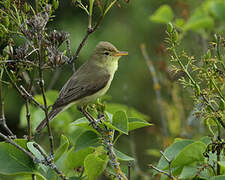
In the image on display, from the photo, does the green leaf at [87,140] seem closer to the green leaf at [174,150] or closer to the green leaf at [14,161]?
the green leaf at [14,161]

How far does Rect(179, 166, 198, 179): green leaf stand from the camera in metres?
1.58

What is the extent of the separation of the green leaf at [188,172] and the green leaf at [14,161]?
64 cm

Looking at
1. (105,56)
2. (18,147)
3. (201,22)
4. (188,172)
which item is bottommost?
(188,172)

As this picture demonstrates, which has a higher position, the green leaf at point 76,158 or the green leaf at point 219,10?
the green leaf at point 219,10

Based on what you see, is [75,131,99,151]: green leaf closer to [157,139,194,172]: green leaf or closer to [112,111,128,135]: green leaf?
[112,111,128,135]: green leaf

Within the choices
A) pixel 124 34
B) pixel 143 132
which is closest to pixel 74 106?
pixel 124 34

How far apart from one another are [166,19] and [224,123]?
1.31m

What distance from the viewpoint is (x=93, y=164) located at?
1.74 metres

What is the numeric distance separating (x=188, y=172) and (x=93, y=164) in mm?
399

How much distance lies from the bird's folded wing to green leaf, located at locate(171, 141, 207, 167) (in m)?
1.87

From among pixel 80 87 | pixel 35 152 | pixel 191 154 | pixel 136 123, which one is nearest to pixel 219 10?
pixel 136 123

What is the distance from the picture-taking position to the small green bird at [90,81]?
3.56 m

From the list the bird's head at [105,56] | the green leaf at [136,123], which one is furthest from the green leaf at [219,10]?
the bird's head at [105,56]

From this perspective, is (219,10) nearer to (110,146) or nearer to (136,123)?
(136,123)
